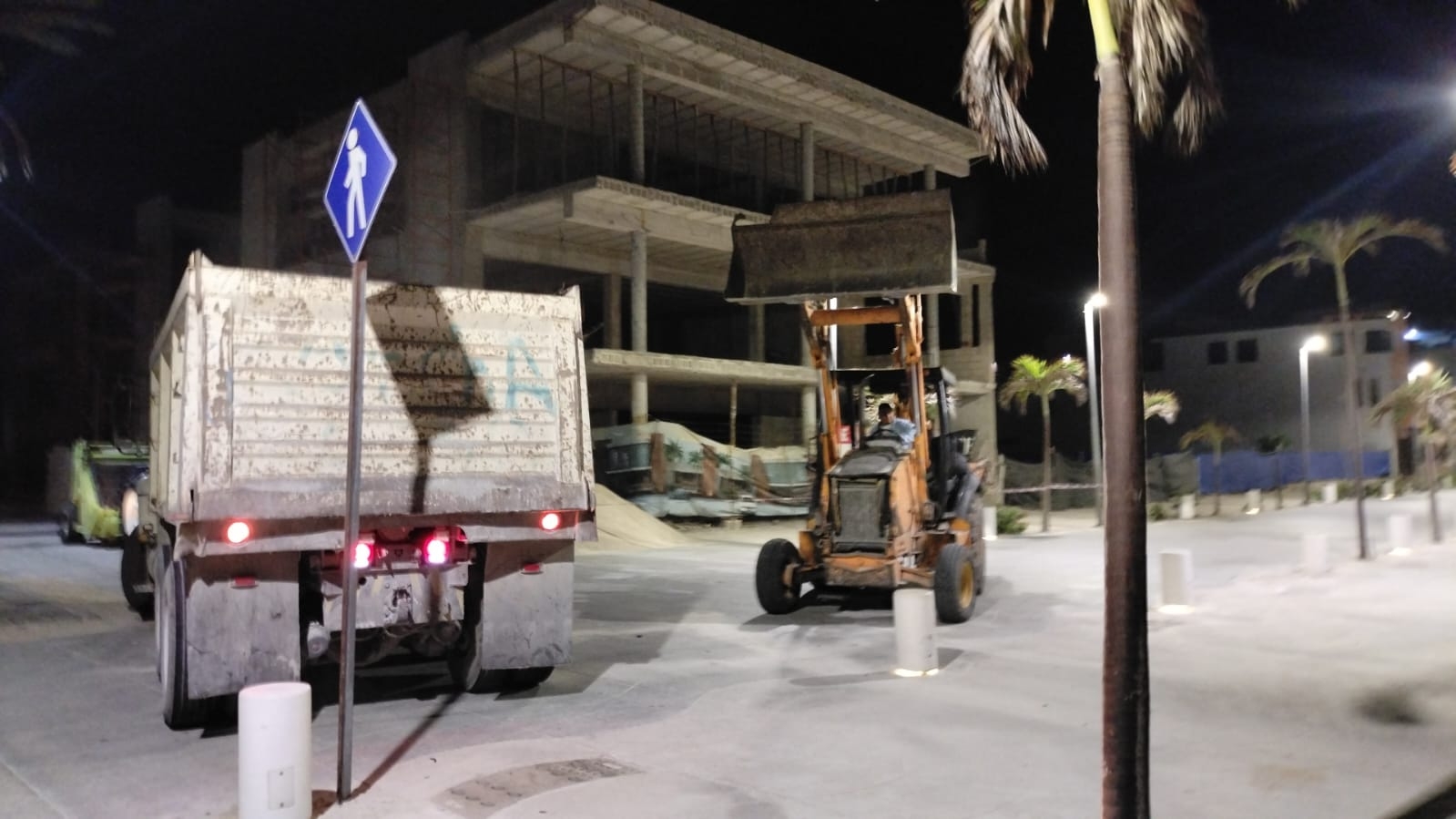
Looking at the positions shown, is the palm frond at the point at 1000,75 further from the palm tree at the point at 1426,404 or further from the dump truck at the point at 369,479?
the palm tree at the point at 1426,404

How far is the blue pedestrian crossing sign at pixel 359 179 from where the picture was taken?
17.7ft

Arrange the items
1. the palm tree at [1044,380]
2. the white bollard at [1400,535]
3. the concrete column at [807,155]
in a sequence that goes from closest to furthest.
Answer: the white bollard at [1400,535] → the palm tree at [1044,380] → the concrete column at [807,155]

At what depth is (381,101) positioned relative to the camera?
104 ft

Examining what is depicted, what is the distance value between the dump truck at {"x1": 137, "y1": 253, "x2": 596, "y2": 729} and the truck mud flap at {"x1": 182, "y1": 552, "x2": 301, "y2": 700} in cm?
1

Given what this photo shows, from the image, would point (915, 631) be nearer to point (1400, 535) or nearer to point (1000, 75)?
point (1000, 75)

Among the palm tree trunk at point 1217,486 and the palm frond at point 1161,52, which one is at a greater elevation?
the palm frond at point 1161,52

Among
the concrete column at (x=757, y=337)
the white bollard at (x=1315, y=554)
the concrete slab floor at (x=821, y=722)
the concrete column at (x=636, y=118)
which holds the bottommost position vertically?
the concrete slab floor at (x=821, y=722)

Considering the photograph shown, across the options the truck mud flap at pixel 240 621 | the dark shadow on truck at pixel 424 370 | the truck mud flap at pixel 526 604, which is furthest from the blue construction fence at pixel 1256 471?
the truck mud flap at pixel 240 621

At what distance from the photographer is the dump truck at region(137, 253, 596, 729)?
676 centimetres

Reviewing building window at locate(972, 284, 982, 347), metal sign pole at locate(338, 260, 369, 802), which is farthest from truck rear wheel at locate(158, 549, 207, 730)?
building window at locate(972, 284, 982, 347)

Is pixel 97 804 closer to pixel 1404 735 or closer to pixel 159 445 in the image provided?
pixel 159 445

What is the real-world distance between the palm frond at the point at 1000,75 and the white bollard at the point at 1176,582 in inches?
299

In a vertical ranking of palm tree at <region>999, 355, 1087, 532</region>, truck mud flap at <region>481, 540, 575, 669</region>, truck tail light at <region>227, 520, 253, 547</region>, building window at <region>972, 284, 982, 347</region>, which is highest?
building window at <region>972, 284, 982, 347</region>

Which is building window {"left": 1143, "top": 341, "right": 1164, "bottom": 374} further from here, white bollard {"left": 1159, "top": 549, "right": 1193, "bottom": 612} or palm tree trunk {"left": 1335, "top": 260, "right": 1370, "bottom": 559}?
white bollard {"left": 1159, "top": 549, "right": 1193, "bottom": 612}
